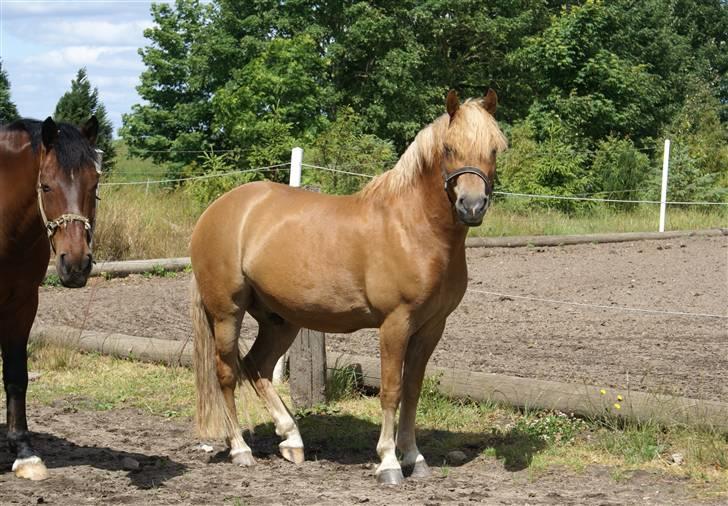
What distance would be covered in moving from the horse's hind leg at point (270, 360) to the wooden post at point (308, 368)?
584 millimetres

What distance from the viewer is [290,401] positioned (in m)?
6.88

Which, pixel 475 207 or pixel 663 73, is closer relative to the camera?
pixel 475 207

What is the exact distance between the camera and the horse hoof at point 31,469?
500 centimetres

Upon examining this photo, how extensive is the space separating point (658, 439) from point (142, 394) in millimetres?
3778

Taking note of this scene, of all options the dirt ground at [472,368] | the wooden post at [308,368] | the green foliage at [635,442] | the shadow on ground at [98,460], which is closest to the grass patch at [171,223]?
the dirt ground at [472,368]

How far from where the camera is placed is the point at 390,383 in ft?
16.9

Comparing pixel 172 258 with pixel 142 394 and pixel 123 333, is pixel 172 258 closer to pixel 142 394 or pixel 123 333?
pixel 123 333

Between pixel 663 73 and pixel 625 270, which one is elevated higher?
pixel 663 73

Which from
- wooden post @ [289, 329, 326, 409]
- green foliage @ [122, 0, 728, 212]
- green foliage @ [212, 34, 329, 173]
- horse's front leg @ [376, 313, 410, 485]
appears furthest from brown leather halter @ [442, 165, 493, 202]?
green foliage @ [122, 0, 728, 212]

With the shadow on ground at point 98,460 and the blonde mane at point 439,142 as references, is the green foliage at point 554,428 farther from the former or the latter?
the shadow on ground at point 98,460

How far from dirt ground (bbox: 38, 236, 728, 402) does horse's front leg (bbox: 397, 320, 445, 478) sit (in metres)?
1.66

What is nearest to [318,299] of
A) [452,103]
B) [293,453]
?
[293,453]

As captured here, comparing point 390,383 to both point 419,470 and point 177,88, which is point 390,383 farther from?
point 177,88

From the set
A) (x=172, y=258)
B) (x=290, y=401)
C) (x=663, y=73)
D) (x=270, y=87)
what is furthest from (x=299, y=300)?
(x=663, y=73)
